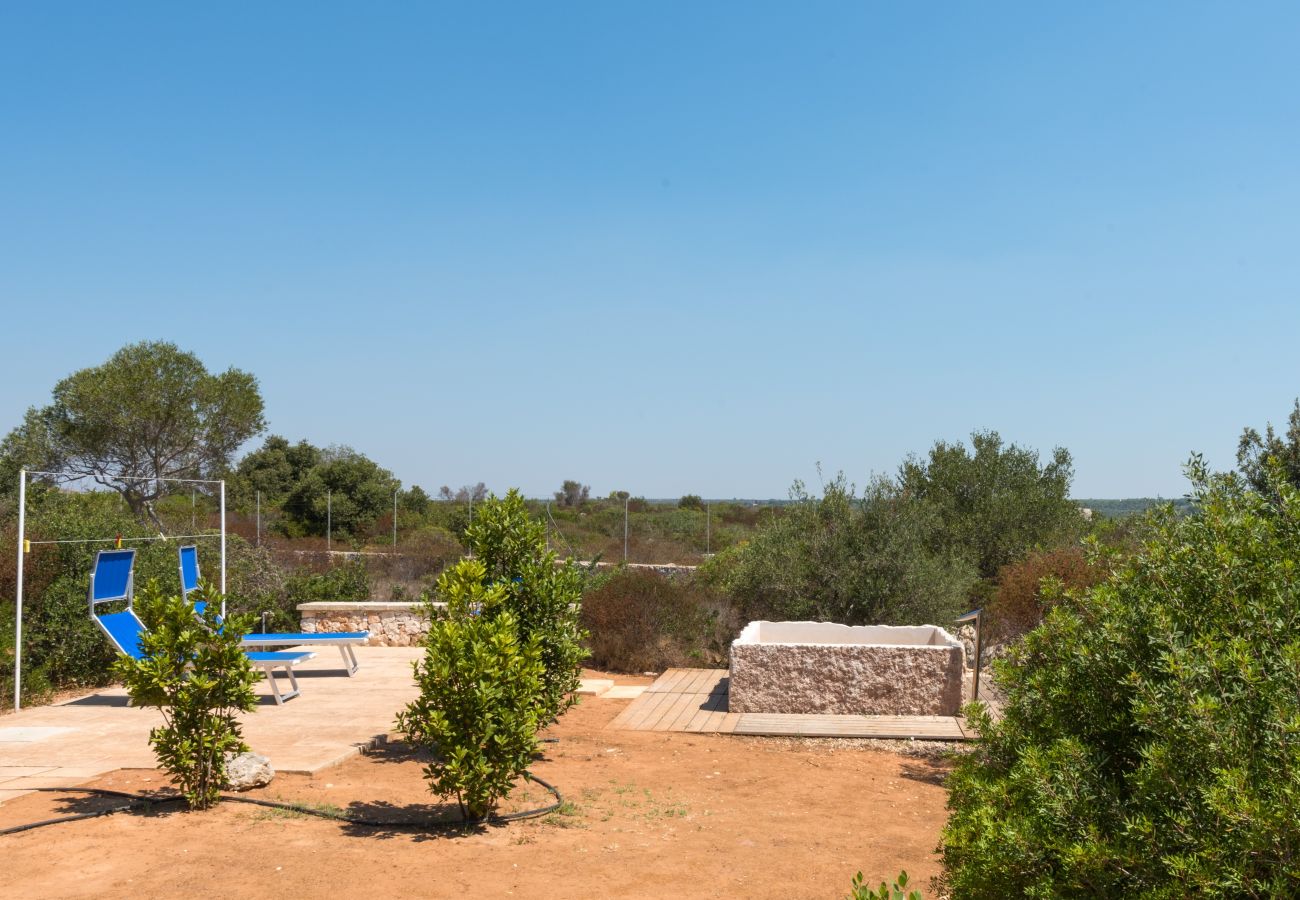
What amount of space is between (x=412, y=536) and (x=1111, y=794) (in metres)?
23.2

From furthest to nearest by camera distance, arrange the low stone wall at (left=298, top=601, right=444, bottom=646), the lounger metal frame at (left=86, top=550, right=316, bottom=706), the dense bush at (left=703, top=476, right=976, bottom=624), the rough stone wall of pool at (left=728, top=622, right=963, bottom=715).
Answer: the low stone wall at (left=298, top=601, right=444, bottom=646), the dense bush at (left=703, top=476, right=976, bottom=624), the lounger metal frame at (left=86, top=550, right=316, bottom=706), the rough stone wall of pool at (left=728, top=622, right=963, bottom=715)

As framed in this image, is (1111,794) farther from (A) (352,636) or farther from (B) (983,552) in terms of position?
(B) (983,552)

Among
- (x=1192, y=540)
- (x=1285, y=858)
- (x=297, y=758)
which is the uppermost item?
(x=1192, y=540)

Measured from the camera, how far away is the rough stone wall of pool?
9.05 metres

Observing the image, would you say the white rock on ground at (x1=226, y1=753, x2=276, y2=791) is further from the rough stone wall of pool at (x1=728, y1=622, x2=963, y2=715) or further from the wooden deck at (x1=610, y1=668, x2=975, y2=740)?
the rough stone wall of pool at (x1=728, y1=622, x2=963, y2=715)

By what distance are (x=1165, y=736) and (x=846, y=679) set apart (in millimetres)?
7031

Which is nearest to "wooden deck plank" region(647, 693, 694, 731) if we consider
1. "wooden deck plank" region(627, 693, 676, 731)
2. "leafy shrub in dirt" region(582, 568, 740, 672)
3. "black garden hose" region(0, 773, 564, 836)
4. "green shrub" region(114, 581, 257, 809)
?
"wooden deck plank" region(627, 693, 676, 731)

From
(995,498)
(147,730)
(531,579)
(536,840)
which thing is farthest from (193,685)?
(995,498)

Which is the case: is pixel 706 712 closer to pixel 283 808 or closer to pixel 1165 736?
pixel 283 808

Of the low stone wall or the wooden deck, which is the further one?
the low stone wall

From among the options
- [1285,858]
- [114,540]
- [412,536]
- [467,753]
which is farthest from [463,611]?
[412,536]

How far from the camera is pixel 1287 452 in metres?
9.98

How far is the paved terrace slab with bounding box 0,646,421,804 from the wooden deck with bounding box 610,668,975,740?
228cm

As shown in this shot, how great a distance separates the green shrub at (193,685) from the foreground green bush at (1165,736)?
423 centimetres
